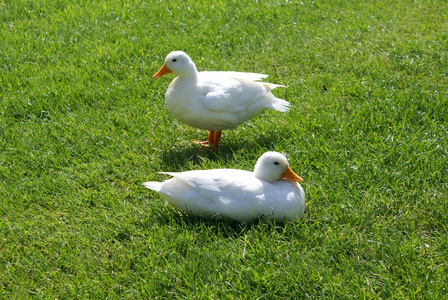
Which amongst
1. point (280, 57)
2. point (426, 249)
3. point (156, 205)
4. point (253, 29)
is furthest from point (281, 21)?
→ point (426, 249)

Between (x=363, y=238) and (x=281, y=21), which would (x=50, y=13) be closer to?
(x=281, y=21)

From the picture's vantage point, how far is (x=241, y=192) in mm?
3559

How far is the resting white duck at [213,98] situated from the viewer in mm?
4602

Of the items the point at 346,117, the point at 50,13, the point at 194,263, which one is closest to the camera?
the point at 194,263

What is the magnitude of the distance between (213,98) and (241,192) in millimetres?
1298

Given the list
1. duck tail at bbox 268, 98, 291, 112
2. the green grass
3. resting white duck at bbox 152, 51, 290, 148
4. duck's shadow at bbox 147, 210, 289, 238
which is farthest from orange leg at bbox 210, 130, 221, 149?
duck's shadow at bbox 147, 210, 289, 238

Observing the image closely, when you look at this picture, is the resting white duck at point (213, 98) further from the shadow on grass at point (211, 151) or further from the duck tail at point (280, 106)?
the shadow on grass at point (211, 151)

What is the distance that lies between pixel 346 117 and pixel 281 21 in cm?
299

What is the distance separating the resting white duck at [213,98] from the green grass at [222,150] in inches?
8.4

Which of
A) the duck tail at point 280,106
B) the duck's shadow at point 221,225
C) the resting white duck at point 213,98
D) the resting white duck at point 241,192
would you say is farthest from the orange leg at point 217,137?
the duck's shadow at point 221,225

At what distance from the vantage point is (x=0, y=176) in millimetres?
4406

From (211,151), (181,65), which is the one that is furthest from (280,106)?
(181,65)

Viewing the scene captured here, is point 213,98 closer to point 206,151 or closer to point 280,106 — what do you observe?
point 206,151

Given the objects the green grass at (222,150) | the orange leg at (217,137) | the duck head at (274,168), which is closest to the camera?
the green grass at (222,150)
